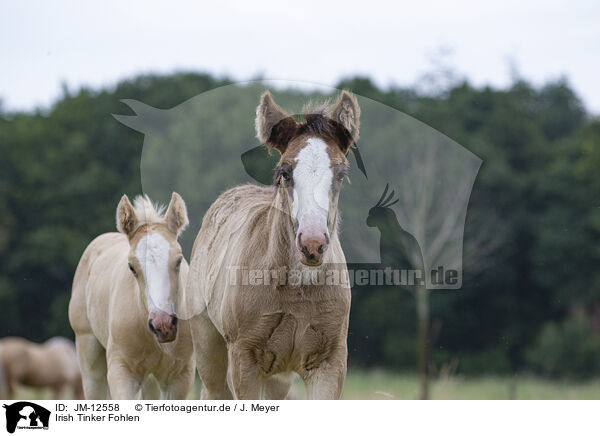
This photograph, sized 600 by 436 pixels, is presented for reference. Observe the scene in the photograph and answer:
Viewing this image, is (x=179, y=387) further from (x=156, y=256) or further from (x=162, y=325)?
(x=156, y=256)

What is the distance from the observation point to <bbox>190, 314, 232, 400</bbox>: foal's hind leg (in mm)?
5703

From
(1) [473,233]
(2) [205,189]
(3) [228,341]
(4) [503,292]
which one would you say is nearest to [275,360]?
(3) [228,341]

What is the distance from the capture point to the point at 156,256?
215 inches

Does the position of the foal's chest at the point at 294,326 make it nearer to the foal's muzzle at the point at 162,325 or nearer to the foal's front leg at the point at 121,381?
the foal's muzzle at the point at 162,325

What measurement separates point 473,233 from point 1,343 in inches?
639

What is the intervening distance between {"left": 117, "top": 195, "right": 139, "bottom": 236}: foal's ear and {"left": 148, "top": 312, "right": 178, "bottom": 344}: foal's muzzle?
3.16ft

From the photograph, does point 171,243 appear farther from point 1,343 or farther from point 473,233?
point 473,233

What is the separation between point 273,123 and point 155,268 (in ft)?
5.12

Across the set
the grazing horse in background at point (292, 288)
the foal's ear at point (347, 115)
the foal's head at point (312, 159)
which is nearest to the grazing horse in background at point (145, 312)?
the grazing horse in background at point (292, 288)

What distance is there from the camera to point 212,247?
596cm

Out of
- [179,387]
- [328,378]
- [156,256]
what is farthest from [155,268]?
[328,378]

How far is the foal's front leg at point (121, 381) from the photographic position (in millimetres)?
5624

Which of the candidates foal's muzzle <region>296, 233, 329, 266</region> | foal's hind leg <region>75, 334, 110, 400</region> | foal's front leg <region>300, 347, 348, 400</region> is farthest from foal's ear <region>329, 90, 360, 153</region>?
foal's hind leg <region>75, 334, 110, 400</region>
